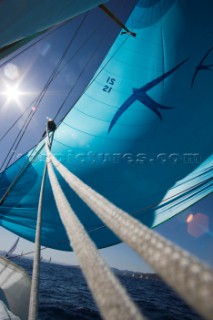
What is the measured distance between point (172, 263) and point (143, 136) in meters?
5.75

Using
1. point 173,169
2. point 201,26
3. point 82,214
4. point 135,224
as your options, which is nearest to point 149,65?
point 201,26

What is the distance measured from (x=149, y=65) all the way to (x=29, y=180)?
4556 mm

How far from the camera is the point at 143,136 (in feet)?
20.0

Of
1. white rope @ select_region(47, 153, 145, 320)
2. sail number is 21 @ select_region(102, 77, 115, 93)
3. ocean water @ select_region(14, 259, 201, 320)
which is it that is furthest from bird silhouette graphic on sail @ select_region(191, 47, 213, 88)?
ocean water @ select_region(14, 259, 201, 320)

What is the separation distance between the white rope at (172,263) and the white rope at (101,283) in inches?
3.8

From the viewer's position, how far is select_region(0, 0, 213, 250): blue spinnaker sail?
596 cm

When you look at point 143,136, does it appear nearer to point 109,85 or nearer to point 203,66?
point 109,85

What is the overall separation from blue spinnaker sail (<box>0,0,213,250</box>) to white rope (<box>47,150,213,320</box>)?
5.29 m

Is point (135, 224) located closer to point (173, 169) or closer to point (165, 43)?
point (173, 169)

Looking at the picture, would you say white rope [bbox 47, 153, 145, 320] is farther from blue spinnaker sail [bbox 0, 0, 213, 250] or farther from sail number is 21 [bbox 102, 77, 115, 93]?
sail number is 21 [bbox 102, 77, 115, 93]

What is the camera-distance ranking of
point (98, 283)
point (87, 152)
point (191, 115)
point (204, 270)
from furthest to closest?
1. point (87, 152)
2. point (191, 115)
3. point (98, 283)
4. point (204, 270)

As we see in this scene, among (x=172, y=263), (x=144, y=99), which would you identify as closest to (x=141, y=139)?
(x=144, y=99)

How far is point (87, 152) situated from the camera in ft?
20.8

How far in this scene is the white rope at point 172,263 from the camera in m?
0.37
